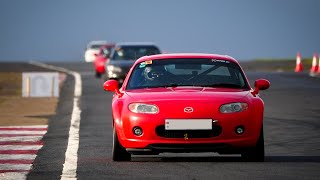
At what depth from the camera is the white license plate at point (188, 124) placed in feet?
40.5

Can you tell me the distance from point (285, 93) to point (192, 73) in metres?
15.9

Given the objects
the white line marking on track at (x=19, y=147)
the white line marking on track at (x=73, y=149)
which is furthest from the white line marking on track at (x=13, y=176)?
the white line marking on track at (x=19, y=147)

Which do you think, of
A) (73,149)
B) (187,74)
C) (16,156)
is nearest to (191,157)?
(187,74)

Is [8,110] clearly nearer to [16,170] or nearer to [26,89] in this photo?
[26,89]

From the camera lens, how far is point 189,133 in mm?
12375

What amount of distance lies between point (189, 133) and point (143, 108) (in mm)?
607

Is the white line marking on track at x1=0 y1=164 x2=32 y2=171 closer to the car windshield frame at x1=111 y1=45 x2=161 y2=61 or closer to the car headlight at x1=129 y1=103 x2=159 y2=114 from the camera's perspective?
the car headlight at x1=129 y1=103 x2=159 y2=114

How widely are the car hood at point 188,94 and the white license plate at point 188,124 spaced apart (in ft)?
0.87

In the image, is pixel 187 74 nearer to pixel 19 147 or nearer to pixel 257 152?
pixel 257 152

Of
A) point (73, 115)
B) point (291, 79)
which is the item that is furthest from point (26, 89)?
point (291, 79)

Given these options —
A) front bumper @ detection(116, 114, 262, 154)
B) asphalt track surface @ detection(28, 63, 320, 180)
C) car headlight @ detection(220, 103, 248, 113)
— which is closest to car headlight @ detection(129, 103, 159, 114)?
front bumper @ detection(116, 114, 262, 154)

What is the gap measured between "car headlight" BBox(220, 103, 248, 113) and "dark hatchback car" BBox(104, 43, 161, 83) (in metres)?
21.8

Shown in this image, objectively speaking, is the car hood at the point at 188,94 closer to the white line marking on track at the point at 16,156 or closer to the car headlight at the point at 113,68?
the white line marking on track at the point at 16,156

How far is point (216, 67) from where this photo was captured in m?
13.9
